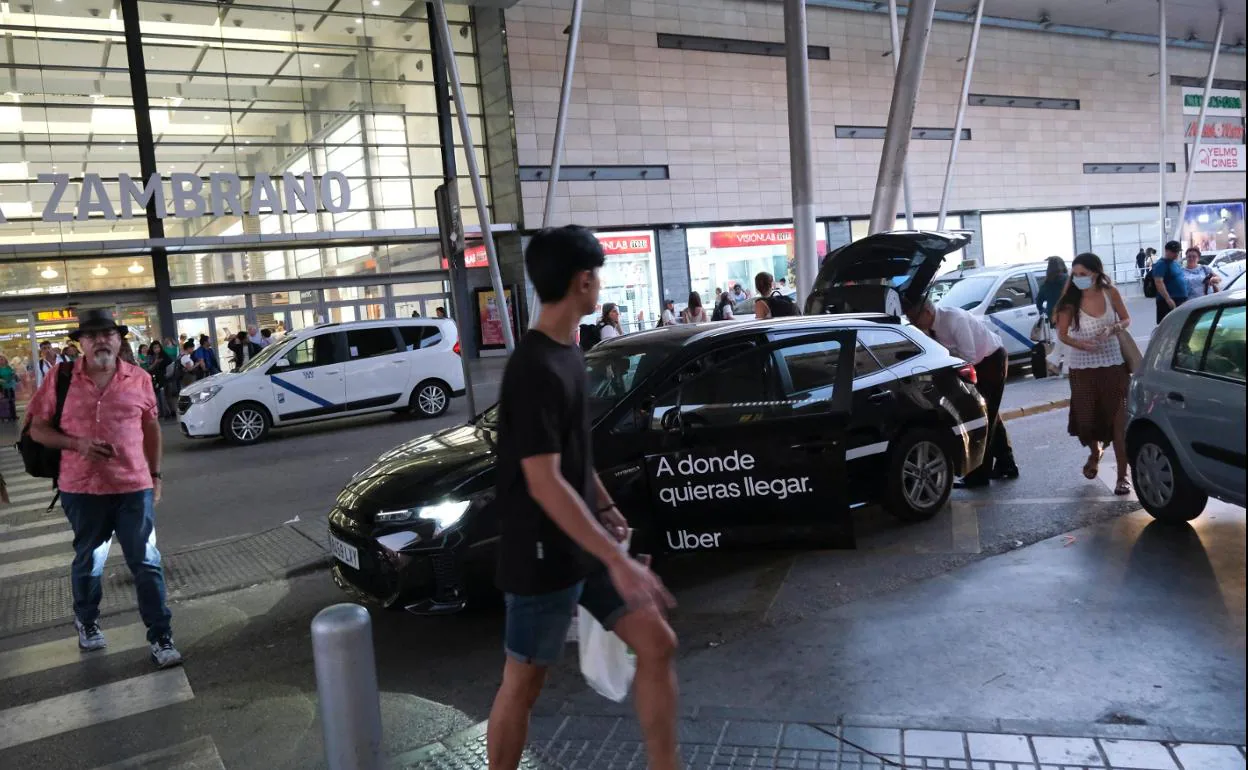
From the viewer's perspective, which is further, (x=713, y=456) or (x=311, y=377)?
(x=311, y=377)

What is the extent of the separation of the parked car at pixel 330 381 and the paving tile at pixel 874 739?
496 inches

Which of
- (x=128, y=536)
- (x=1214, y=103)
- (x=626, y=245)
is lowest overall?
(x=128, y=536)

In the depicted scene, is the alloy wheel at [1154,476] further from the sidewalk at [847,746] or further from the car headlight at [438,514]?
the car headlight at [438,514]

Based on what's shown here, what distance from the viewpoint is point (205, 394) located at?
14.1m

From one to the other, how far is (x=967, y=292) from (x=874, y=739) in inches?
475

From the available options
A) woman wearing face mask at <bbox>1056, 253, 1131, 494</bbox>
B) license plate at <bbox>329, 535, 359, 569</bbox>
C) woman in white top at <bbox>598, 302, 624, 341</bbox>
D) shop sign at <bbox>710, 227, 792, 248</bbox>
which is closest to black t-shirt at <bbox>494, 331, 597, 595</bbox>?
license plate at <bbox>329, 535, 359, 569</bbox>

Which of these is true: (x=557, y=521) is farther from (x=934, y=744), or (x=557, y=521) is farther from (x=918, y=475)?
(x=918, y=475)

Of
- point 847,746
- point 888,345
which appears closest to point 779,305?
point 888,345

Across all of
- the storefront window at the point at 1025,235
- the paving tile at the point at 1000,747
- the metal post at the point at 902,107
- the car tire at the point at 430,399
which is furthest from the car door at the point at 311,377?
the storefront window at the point at 1025,235

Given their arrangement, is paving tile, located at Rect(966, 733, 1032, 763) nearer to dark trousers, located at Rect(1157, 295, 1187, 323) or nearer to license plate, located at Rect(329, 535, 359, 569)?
license plate, located at Rect(329, 535, 359, 569)

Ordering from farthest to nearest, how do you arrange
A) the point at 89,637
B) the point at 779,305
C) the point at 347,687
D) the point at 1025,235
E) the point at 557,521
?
1. the point at 1025,235
2. the point at 779,305
3. the point at 89,637
4. the point at 347,687
5. the point at 557,521

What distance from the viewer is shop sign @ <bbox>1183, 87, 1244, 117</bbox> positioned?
25.8 m

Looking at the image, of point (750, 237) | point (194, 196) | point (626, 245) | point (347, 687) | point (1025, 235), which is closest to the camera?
point (347, 687)

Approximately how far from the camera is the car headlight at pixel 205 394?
1409cm
